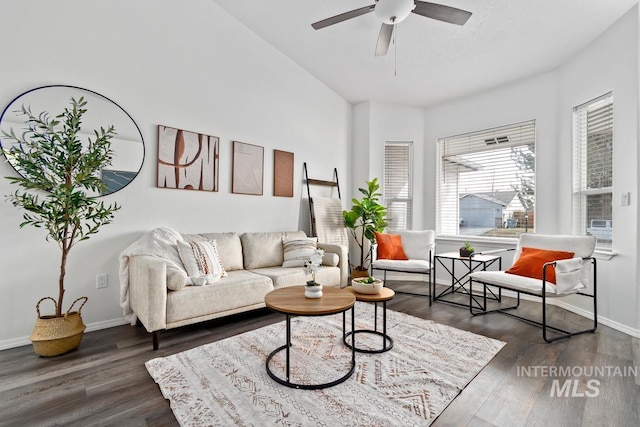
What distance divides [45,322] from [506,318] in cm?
405

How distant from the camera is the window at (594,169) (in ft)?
10.2

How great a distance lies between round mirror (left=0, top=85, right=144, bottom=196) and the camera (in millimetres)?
2277

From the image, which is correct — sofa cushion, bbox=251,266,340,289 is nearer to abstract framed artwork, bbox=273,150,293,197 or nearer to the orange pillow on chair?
the orange pillow on chair

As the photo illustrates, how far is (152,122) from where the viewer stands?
2.96 metres

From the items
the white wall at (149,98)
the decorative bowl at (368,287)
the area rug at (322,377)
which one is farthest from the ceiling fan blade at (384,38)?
the area rug at (322,377)

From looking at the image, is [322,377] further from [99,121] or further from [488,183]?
[488,183]

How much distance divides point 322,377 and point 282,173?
2833 millimetres

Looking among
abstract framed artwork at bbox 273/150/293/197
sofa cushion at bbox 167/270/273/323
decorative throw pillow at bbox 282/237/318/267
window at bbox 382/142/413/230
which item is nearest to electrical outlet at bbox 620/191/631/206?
window at bbox 382/142/413/230

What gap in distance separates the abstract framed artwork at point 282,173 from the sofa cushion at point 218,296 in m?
1.43

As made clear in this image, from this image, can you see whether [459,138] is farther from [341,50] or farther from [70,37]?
[70,37]

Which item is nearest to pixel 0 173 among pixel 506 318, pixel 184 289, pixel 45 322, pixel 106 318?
pixel 45 322

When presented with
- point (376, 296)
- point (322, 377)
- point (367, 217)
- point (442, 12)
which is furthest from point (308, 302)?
point (367, 217)

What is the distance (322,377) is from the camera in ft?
6.15

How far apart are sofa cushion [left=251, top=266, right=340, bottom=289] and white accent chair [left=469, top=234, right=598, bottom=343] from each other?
155cm
